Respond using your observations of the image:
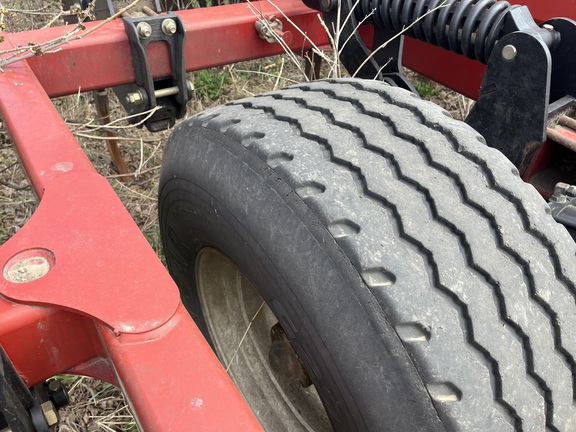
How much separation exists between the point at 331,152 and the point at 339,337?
323mm

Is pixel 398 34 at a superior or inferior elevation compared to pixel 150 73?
superior

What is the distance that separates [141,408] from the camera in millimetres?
716

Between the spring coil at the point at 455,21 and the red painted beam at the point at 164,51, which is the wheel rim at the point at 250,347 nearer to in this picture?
the red painted beam at the point at 164,51

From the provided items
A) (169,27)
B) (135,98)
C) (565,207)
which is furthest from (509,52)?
(135,98)

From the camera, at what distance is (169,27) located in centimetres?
173

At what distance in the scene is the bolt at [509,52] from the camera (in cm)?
128

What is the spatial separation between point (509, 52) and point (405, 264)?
670 millimetres

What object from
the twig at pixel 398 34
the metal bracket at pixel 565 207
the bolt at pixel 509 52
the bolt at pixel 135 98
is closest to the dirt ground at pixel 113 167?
the bolt at pixel 135 98

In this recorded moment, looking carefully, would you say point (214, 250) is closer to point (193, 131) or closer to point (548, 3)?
point (193, 131)

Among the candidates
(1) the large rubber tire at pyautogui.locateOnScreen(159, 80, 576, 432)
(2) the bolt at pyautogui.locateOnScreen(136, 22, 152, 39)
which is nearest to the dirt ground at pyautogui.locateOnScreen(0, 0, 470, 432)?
(2) the bolt at pyautogui.locateOnScreen(136, 22, 152, 39)

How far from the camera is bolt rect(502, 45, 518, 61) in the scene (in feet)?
4.21

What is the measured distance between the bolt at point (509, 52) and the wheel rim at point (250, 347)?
796mm

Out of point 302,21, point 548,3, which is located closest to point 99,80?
point 302,21

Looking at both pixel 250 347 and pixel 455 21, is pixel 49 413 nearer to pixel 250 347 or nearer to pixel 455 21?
pixel 250 347
